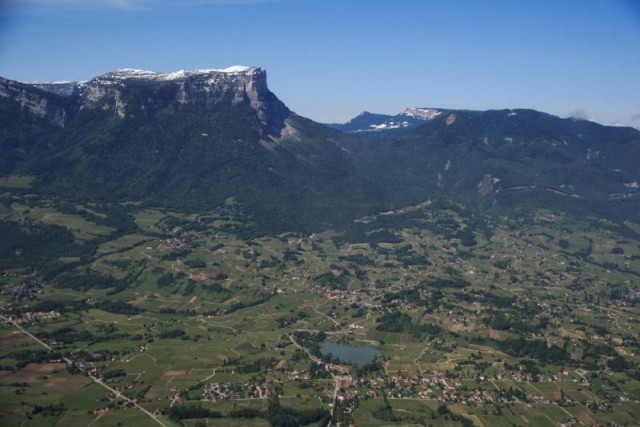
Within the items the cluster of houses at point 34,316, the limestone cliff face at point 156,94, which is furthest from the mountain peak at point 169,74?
the cluster of houses at point 34,316

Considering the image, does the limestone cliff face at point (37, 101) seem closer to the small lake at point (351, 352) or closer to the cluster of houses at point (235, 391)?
the small lake at point (351, 352)

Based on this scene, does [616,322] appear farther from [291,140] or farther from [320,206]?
[291,140]

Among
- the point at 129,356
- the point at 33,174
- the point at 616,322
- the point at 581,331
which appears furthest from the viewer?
the point at 33,174

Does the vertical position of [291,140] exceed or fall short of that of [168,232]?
it exceeds it

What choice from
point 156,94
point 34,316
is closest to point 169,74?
point 156,94

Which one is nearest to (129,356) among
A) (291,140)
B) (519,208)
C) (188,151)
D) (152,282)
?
(152,282)

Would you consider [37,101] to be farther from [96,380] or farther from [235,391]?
[235,391]
